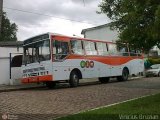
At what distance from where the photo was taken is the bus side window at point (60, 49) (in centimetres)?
2247

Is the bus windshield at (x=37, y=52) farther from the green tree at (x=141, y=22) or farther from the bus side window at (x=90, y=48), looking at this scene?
the green tree at (x=141, y=22)

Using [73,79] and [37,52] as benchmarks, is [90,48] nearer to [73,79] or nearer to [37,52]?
[73,79]

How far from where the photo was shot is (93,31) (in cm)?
6519

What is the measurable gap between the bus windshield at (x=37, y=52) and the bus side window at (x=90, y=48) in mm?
3752

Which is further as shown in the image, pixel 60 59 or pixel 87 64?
pixel 87 64

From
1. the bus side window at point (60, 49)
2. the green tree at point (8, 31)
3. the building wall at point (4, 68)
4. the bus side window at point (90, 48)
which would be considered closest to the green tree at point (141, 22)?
the bus side window at point (60, 49)

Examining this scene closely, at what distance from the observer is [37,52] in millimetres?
23109

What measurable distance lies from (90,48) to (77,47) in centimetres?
169

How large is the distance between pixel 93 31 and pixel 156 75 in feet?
88.9

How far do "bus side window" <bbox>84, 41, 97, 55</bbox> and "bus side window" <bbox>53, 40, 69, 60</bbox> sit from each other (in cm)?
244

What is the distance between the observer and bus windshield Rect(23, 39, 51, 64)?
22422 mm

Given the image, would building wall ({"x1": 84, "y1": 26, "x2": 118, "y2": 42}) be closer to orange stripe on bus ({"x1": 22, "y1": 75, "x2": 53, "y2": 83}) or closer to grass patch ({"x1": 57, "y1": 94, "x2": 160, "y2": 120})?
orange stripe on bus ({"x1": 22, "y1": 75, "x2": 53, "y2": 83})

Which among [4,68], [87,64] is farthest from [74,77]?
[4,68]

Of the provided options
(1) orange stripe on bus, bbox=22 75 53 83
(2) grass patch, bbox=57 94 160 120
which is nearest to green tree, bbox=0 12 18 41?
(1) orange stripe on bus, bbox=22 75 53 83
